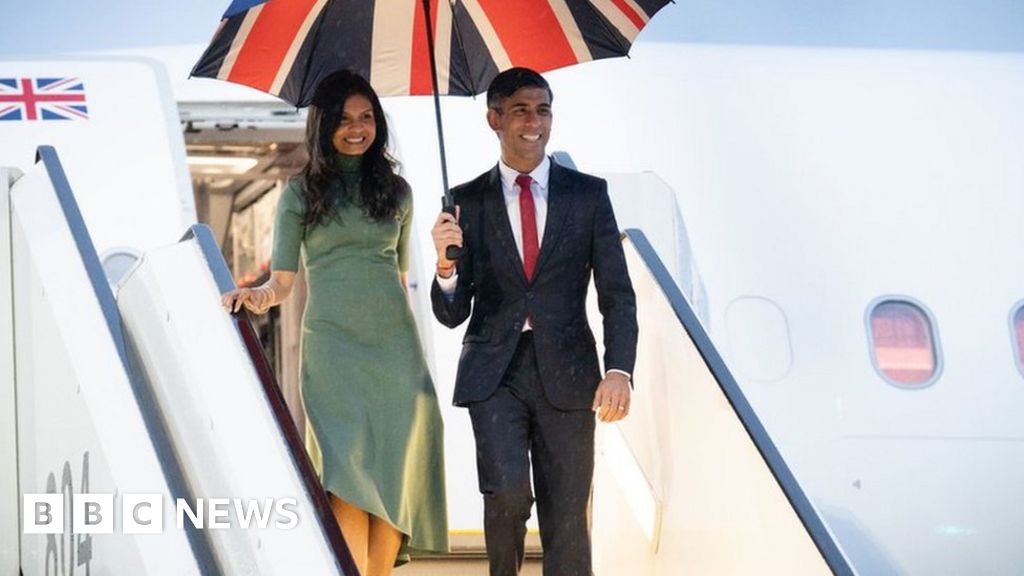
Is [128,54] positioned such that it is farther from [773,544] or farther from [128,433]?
[773,544]

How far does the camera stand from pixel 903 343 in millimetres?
8102

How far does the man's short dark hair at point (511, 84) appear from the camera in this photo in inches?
176

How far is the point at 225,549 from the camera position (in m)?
4.06

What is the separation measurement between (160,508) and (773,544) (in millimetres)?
1499

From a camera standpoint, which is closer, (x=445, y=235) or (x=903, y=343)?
(x=445, y=235)

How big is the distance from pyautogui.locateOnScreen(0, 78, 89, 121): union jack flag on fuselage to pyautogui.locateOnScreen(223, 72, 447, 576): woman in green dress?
369 centimetres

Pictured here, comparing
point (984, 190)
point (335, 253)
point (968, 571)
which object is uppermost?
point (984, 190)

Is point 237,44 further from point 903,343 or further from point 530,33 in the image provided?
point 903,343

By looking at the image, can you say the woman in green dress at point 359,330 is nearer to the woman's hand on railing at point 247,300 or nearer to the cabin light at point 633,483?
the woman's hand on railing at point 247,300

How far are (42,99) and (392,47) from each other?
322 centimetres

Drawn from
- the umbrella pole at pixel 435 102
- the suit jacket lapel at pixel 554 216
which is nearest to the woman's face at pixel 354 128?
the umbrella pole at pixel 435 102

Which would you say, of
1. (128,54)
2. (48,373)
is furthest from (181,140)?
(48,373)

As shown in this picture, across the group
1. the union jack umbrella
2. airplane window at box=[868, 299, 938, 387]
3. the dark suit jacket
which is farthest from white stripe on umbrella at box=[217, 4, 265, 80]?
airplane window at box=[868, 299, 938, 387]

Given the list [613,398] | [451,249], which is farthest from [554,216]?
[613,398]
